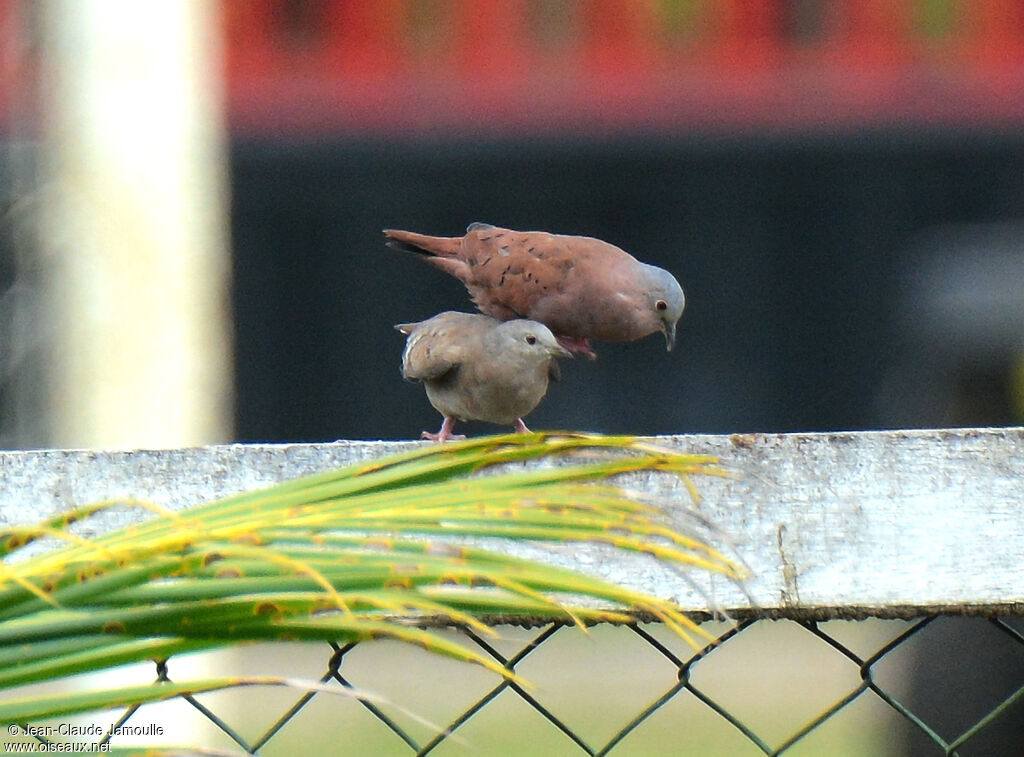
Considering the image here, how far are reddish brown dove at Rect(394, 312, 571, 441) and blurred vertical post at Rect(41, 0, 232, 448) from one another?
215cm

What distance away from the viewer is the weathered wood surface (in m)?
1.48

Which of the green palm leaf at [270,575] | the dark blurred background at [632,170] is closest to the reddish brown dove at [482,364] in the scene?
the green palm leaf at [270,575]

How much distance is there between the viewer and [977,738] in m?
4.28

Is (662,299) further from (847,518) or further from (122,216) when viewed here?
(122,216)

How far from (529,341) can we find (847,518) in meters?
1.48

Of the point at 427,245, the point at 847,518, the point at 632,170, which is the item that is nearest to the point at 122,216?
the point at 427,245

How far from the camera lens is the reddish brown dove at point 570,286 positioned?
3.01 m

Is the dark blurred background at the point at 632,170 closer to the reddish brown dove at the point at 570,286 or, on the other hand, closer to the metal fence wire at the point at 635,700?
the metal fence wire at the point at 635,700

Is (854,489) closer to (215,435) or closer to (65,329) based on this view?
(65,329)

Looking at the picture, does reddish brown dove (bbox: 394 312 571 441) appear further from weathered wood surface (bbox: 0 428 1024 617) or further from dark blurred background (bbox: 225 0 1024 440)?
dark blurred background (bbox: 225 0 1024 440)

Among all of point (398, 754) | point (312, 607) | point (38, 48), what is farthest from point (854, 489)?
point (398, 754)

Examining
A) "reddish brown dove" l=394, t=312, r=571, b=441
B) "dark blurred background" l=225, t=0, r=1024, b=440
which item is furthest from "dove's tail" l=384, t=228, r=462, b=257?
"dark blurred background" l=225, t=0, r=1024, b=440

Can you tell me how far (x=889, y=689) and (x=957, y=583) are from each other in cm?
426

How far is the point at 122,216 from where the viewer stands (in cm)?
510
